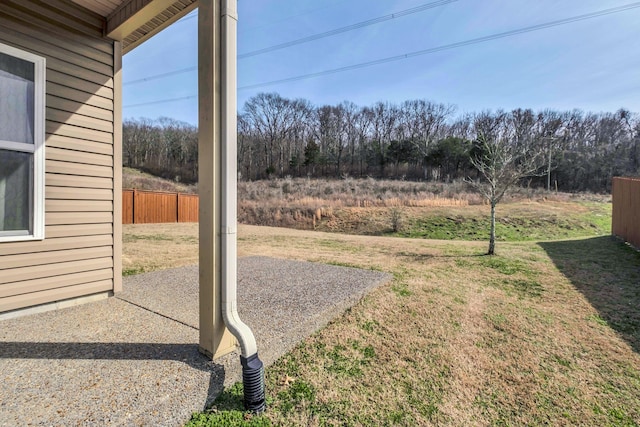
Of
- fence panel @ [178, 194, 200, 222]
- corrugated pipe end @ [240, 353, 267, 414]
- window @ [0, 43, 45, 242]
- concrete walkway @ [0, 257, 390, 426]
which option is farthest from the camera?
fence panel @ [178, 194, 200, 222]

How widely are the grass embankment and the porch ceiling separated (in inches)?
105

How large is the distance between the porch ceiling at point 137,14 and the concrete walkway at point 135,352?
91.0 inches

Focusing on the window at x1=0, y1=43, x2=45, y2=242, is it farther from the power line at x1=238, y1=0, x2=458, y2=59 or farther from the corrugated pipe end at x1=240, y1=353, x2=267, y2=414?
the power line at x1=238, y1=0, x2=458, y2=59

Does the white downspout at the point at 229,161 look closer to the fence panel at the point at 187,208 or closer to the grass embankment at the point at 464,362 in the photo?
the grass embankment at the point at 464,362

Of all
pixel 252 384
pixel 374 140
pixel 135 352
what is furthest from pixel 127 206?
pixel 374 140

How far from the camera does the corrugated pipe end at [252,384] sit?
5.24ft

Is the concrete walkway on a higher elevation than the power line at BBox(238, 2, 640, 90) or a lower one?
lower

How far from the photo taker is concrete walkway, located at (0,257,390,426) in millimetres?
1367

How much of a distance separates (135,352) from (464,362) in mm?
2298

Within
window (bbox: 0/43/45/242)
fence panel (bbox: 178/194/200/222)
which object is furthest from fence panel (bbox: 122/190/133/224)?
window (bbox: 0/43/45/242)

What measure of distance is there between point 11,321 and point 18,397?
1.33 metres

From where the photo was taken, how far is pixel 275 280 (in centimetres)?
375

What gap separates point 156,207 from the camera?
43.4 ft

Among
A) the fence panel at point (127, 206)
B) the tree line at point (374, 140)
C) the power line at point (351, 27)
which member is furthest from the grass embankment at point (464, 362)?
the tree line at point (374, 140)
